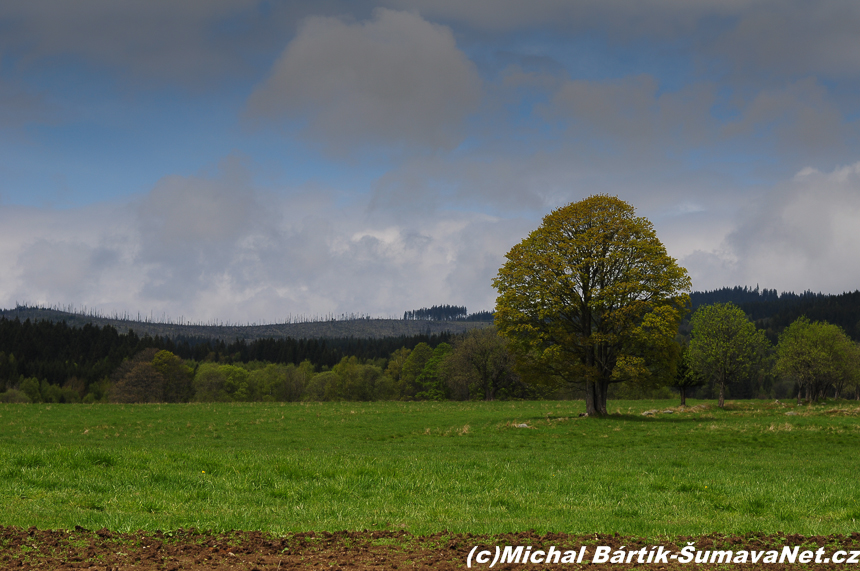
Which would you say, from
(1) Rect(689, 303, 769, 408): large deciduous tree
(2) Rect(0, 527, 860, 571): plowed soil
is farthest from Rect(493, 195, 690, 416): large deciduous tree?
(2) Rect(0, 527, 860, 571): plowed soil

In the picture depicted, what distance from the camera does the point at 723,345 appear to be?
217ft

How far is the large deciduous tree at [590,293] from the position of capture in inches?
1612

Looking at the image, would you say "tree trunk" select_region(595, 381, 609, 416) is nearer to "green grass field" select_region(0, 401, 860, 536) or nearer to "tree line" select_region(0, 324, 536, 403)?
"green grass field" select_region(0, 401, 860, 536)

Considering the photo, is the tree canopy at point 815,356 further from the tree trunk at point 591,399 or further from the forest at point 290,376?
the tree trunk at point 591,399

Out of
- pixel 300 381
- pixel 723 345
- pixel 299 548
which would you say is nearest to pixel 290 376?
pixel 300 381

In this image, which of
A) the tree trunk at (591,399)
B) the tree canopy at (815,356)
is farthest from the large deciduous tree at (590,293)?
the tree canopy at (815,356)

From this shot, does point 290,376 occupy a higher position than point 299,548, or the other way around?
point 299,548

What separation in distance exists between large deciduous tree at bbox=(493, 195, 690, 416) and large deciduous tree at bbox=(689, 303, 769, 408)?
28.0 metres

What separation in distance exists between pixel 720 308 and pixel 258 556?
71.7 m

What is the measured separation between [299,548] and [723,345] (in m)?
67.7

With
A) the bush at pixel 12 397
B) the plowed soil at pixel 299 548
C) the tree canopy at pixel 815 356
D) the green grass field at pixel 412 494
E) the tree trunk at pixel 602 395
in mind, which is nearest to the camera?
the plowed soil at pixel 299 548

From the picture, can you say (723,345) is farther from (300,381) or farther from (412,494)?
(300,381)

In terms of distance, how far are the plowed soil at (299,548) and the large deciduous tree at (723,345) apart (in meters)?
63.9

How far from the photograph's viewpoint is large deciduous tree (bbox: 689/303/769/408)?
66312 millimetres
